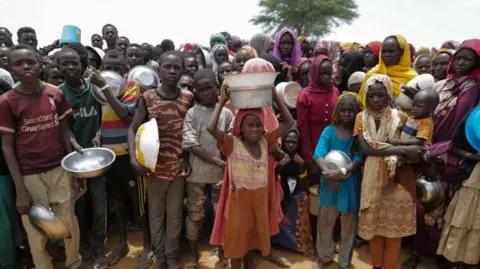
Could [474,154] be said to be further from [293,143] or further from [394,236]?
[293,143]

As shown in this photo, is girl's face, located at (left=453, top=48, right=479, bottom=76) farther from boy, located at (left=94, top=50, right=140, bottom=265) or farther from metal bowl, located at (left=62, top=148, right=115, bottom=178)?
metal bowl, located at (left=62, top=148, right=115, bottom=178)

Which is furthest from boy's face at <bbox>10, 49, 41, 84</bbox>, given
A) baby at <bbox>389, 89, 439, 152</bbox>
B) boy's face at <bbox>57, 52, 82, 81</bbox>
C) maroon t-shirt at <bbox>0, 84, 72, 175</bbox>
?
baby at <bbox>389, 89, 439, 152</bbox>

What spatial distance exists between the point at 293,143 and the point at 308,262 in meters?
1.21

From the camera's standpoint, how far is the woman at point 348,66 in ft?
14.6

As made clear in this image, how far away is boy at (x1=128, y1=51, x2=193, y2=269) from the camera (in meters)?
2.81

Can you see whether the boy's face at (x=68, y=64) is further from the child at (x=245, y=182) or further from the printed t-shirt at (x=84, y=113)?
the child at (x=245, y=182)

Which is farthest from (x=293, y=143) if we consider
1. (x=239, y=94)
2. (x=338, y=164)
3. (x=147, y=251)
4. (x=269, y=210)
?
(x=147, y=251)

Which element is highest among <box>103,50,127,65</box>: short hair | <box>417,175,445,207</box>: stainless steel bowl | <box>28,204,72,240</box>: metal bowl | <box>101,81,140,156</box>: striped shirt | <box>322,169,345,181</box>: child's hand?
<box>103,50,127,65</box>: short hair

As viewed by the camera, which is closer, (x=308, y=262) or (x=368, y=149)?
(x=368, y=149)

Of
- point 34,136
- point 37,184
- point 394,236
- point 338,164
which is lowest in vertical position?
point 394,236

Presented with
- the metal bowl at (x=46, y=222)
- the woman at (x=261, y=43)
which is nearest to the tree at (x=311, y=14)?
the woman at (x=261, y=43)

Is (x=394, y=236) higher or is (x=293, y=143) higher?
(x=293, y=143)

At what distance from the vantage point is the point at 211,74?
2812 mm

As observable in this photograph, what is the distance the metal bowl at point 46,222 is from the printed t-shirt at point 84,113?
73 centimetres
